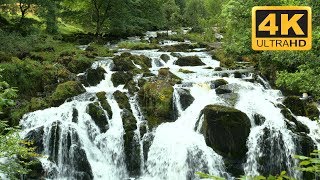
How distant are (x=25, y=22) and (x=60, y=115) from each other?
1239cm

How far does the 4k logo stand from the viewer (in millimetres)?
3129

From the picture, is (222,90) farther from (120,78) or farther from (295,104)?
(120,78)

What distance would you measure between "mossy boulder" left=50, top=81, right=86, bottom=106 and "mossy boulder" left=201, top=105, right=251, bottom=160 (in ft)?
21.8

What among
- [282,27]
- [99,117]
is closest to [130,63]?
[99,117]

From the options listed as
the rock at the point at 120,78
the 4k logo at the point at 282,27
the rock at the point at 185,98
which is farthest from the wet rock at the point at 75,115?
the 4k logo at the point at 282,27

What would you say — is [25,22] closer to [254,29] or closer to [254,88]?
[254,88]

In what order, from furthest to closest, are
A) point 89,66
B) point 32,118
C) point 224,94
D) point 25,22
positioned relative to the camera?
point 25,22 → point 89,66 → point 224,94 → point 32,118

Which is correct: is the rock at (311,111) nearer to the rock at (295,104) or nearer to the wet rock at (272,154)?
the rock at (295,104)

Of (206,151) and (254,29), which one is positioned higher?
(254,29)

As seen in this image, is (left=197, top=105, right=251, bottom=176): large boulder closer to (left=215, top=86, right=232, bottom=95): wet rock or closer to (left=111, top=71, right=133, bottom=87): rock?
(left=215, top=86, right=232, bottom=95): wet rock

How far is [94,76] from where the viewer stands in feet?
63.1

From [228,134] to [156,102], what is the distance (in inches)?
153

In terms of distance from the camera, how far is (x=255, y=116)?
15023mm

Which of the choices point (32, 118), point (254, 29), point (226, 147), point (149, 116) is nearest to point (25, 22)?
point (32, 118)
